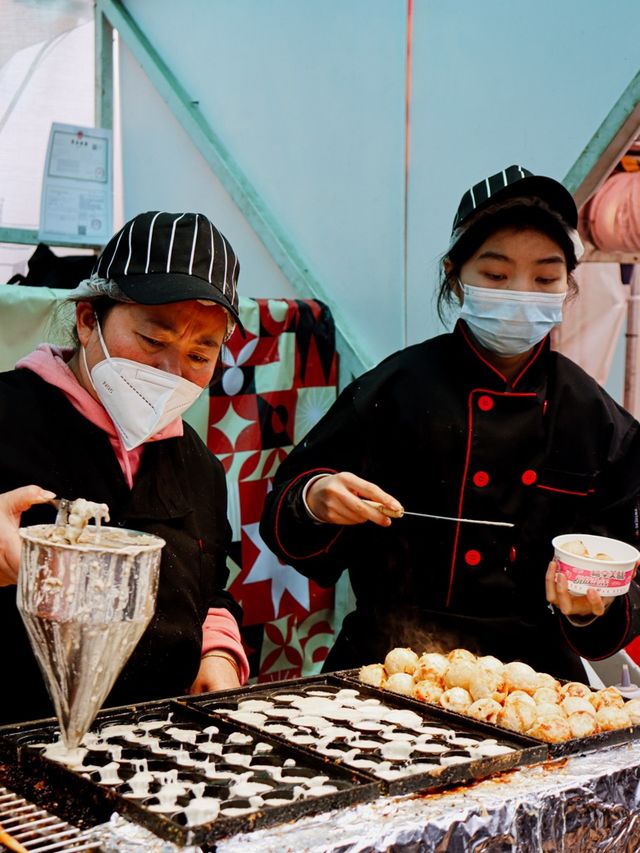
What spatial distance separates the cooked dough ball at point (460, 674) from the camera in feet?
7.14

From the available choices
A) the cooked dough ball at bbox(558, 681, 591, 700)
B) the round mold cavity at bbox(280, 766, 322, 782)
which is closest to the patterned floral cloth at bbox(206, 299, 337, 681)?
the cooked dough ball at bbox(558, 681, 591, 700)

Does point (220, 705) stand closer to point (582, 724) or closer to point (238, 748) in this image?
point (238, 748)

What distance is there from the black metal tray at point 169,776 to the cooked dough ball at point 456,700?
0.45 meters

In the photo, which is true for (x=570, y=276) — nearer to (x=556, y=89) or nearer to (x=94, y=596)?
(x=556, y=89)

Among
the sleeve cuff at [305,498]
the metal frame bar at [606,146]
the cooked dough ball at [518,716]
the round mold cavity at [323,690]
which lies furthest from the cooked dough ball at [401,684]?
the metal frame bar at [606,146]

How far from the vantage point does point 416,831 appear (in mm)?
1513

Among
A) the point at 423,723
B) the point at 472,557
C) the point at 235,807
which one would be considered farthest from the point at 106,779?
the point at 472,557

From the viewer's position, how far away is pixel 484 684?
214cm

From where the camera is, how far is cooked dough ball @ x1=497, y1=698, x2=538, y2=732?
6.38 ft

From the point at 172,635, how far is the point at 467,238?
137cm

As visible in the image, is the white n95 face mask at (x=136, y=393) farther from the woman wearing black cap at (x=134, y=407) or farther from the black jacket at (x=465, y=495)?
the black jacket at (x=465, y=495)

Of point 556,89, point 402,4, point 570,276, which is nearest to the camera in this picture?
point 570,276

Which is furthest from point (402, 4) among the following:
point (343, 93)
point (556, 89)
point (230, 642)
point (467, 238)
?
point (230, 642)

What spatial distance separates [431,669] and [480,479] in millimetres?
717
